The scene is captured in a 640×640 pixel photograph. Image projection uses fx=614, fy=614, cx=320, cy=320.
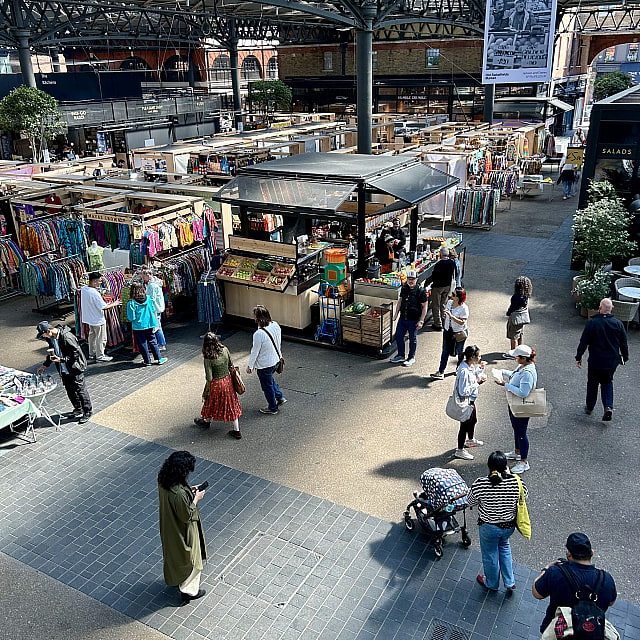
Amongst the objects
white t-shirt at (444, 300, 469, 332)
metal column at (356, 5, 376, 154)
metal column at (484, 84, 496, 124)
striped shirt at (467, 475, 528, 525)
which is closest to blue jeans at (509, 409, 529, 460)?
striped shirt at (467, 475, 528, 525)

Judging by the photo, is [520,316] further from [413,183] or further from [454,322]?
[413,183]

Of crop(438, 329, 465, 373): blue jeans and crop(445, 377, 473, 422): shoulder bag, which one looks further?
crop(438, 329, 465, 373): blue jeans

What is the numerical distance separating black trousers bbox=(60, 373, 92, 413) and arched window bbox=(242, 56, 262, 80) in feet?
165

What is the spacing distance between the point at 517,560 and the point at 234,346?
6.19 m

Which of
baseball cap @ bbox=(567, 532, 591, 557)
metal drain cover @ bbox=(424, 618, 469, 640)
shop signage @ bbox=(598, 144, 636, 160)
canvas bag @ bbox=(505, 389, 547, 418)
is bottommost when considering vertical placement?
metal drain cover @ bbox=(424, 618, 469, 640)

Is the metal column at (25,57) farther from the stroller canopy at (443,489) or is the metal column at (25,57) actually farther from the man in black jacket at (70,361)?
the stroller canopy at (443,489)

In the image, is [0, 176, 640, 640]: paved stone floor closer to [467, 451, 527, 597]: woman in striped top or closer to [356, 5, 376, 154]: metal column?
[467, 451, 527, 597]: woman in striped top

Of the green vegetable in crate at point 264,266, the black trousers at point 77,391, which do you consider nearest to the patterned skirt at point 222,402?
the black trousers at point 77,391

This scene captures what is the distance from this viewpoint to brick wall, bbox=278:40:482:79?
126ft

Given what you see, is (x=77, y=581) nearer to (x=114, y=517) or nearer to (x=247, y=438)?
(x=114, y=517)

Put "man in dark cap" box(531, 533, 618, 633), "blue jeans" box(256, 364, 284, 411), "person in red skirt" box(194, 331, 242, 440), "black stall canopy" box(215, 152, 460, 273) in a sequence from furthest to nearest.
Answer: "black stall canopy" box(215, 152, 460, 273), "blue jeans" box(256, 364, 284, 411), "person in red skirt" box(194, 331, 242, 440), "man in dark cap" box(531, 533, 618, 633)

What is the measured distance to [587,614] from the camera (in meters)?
3.71

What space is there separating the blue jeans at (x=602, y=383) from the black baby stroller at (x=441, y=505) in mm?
3054

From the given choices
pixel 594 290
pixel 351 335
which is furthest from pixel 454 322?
pixel 594 290
